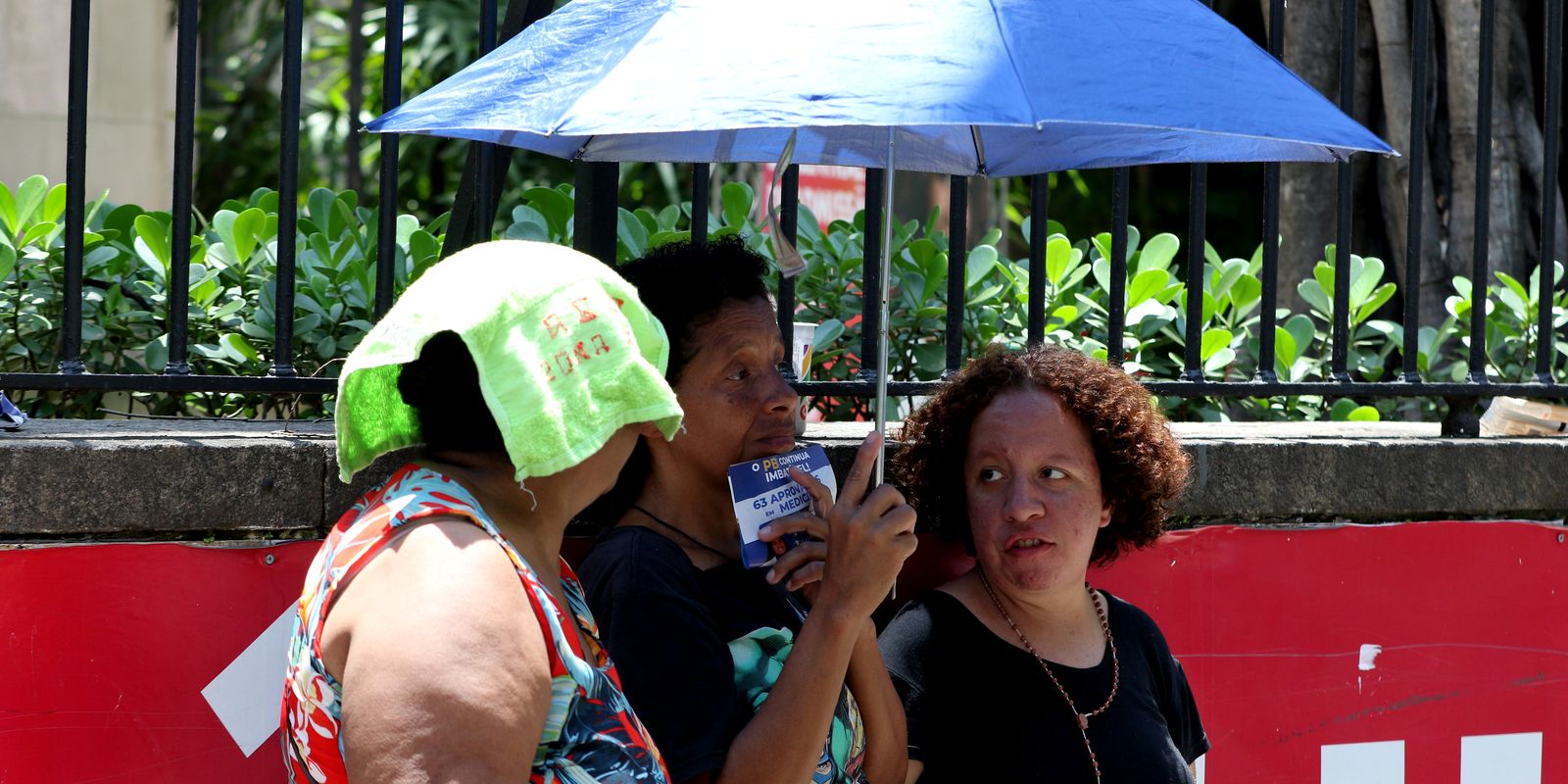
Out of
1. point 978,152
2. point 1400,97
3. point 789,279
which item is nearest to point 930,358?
point 789,279

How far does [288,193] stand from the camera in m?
2.72

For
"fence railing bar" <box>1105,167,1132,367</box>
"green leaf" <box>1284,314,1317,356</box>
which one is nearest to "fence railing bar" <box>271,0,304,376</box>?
"fence railing bar" <box>1105,167,1132,367</box>

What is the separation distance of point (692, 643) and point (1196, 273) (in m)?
1.73

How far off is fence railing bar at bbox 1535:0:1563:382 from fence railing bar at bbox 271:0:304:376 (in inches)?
112

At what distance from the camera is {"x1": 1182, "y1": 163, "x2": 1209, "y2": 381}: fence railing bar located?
340 cm

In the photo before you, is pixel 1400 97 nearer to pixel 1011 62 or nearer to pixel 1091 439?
pixel 1091 439

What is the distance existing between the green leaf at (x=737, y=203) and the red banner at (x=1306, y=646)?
2.95 feet

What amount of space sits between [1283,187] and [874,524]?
424 centimetres

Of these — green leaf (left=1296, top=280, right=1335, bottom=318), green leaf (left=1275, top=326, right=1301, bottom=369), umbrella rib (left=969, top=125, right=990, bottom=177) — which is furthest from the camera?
green leaf (left=1296, top=280, right=1335, bottom=318)

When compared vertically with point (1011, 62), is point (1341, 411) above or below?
below

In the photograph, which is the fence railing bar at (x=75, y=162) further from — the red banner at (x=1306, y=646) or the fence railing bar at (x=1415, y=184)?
the fence railing bar at (x=1415, y=184)

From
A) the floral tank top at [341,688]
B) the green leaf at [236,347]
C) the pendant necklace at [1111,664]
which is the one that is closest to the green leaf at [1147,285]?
the pendant necklace at [1111,664]

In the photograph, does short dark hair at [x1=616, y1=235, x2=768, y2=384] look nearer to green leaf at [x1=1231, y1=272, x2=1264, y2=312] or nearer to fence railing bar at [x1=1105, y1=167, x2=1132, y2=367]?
fence railing bar at [x1=1105, y1=167, x2=1132, y2=367]

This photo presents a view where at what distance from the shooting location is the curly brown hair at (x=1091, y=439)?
2799 mm
